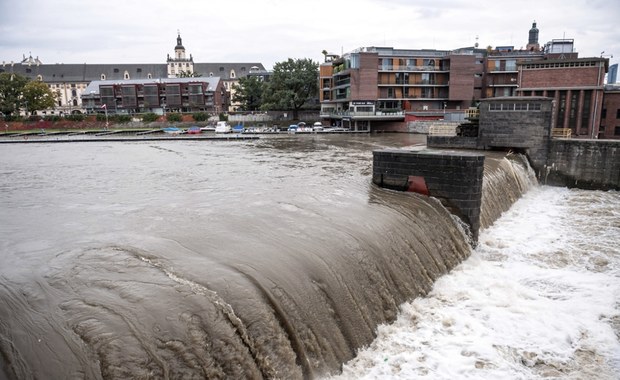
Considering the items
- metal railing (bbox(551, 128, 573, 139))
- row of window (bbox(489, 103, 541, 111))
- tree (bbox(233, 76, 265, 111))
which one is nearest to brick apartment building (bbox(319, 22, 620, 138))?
tree (bbox(233, 76, 265, 111))

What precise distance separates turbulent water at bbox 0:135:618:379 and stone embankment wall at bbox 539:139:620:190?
42.1ft

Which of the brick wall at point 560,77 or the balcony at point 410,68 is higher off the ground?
the balcony at point 410,68

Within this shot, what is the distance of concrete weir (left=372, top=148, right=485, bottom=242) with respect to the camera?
50.7 feet

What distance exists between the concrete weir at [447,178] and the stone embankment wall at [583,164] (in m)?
16.1

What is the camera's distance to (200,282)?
26.6ft

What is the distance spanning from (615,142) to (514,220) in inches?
511

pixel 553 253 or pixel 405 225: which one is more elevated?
pixel 405 225

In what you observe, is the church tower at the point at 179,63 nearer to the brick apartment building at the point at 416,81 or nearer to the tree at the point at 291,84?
the tree at the point at 291,84

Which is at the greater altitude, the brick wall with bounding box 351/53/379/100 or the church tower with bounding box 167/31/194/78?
the church tower with bounding box 167/31/194/78

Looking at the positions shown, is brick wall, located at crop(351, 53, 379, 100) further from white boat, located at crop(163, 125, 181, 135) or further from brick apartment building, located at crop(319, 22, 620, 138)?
white boat, located at crop(163, 125, 181, 135)

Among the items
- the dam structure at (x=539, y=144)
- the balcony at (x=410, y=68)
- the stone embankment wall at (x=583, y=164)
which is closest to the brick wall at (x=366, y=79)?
the balcony at (x=410, y=68)

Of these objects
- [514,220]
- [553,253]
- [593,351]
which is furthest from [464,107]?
[593,351]

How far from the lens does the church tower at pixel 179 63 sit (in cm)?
14725

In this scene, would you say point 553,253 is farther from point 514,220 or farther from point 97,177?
point 97,177
